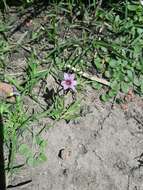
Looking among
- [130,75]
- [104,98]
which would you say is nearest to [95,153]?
[104,98]

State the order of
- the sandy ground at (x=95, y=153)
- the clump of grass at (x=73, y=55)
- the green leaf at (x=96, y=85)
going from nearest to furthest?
the sandy ground at (x=95, y=153) → the clump of grass at (x=73, y=55) → the green leaf at (x=96, y=85)

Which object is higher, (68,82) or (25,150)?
(68,82)

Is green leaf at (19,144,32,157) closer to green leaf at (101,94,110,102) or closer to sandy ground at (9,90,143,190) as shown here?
sandy ground at (9,90,143,190)

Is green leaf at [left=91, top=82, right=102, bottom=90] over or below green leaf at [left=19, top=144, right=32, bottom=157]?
over

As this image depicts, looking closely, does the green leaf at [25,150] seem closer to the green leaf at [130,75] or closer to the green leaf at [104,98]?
the green leaf at [104,98]

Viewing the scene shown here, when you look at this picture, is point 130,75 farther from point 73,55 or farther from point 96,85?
point 73,55

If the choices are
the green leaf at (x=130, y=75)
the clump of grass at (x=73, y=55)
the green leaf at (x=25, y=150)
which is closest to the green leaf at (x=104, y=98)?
the clump of grass at (x=73, y=55)

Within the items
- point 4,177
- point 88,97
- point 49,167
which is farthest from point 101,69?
point 4,177

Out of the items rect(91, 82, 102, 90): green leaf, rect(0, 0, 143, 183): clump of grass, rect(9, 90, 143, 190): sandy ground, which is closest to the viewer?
rect(9, 90, 143, 190): sandy ground

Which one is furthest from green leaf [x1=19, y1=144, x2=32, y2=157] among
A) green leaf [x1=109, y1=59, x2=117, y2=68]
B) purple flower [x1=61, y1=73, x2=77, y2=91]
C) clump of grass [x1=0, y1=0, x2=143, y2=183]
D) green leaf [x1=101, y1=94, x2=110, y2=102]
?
green leaf [x1=109, y1=59, x2=117, y2=68]
